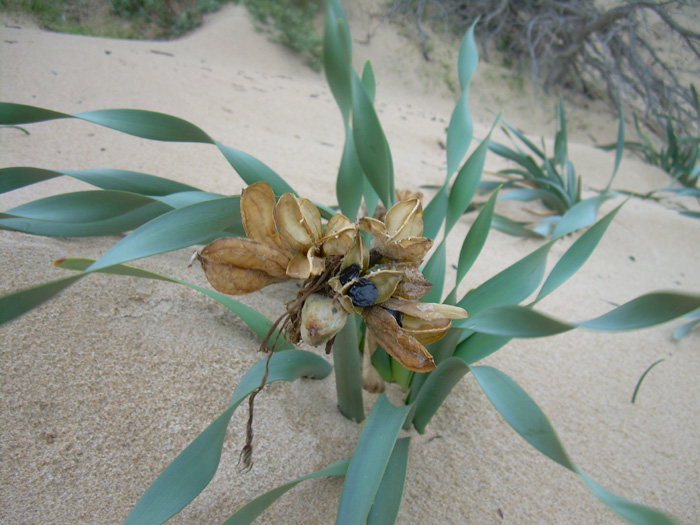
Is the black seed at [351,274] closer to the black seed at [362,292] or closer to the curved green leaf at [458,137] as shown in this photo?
the black seed at [362,292]

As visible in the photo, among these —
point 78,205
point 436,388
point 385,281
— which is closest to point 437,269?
point 436,388

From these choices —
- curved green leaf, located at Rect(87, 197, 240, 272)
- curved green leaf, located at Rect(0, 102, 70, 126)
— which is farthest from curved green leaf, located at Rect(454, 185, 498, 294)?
curved green leaf, located at Rect(0, 102, 70, 126)

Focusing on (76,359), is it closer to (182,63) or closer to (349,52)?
(349,52)

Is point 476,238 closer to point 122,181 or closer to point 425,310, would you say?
point 425,310

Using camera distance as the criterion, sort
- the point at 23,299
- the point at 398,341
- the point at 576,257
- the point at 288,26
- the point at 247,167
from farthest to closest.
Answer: the point at 288,26 → the point at 247,167 → the point at 576,257 → the point at 398,341 → the point at 23,299

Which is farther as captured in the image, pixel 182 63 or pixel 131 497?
pixel 182 63

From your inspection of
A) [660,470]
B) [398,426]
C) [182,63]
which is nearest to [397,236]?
[398,426]

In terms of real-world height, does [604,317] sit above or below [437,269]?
above

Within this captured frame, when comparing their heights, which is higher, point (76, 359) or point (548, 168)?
point (548, 168)
